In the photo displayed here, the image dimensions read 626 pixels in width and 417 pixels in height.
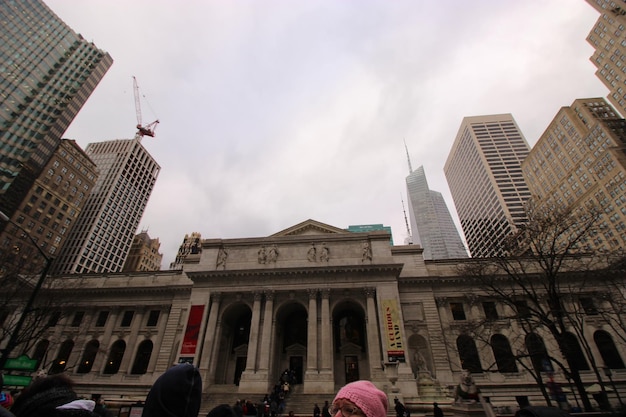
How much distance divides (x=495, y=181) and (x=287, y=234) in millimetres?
91522

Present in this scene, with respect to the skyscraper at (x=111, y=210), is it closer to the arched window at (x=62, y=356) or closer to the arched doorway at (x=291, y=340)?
the arched window at (x=62, y=356)

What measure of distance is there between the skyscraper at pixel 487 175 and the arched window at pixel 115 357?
90168mm

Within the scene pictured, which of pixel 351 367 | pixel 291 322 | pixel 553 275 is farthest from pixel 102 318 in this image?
pixel 553 275

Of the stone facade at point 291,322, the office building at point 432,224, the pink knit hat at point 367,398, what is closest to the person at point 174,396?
the pink knit hat at point 367,398

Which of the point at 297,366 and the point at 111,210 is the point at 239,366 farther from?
the point at 111,210

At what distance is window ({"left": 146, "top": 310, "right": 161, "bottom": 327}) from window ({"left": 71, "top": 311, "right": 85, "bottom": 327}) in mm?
8888

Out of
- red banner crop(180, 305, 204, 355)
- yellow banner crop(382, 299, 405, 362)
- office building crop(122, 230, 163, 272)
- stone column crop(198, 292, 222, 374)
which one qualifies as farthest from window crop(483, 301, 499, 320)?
office building crop(122, 230, 163, 272)

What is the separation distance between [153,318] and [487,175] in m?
111

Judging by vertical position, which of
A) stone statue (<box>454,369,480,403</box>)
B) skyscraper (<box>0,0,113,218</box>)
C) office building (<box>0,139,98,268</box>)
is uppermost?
skyscraper (<box>0,0,113,218</box>)

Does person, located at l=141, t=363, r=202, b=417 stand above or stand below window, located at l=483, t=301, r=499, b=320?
below

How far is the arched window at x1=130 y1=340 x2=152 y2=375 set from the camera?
3600cm

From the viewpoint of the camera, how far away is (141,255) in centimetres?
11144

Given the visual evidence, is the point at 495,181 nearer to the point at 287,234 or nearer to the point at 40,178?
the point at 287,234

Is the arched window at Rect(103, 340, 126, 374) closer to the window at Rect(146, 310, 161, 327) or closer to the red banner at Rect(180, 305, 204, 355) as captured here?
the window at Rect(146, 310, 161, 327)
